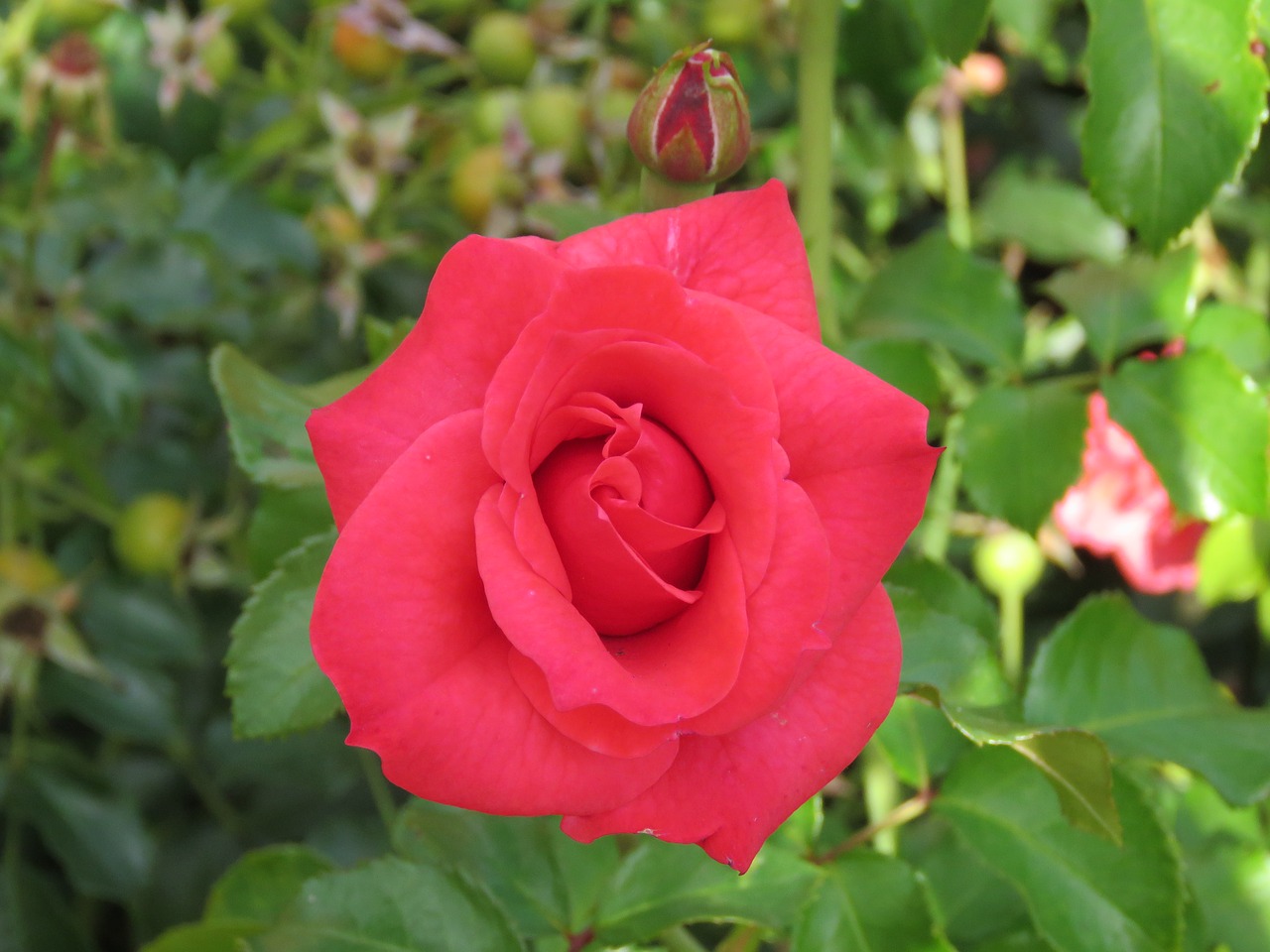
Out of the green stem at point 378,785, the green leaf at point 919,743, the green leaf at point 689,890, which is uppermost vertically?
the green leaf at point 919,743

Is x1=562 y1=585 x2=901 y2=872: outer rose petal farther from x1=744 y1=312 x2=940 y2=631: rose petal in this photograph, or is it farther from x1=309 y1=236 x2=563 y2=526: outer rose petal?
x1=309 y1=236 x2=563 y2=526: outer rose petal

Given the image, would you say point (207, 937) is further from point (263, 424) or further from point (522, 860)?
point (263, 424)

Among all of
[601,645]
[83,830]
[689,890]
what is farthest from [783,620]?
[83,830]

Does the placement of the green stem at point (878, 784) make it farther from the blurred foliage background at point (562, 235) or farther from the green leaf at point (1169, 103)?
the green leaf at point (1169, 103)

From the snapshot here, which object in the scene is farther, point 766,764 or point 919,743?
point 919,743

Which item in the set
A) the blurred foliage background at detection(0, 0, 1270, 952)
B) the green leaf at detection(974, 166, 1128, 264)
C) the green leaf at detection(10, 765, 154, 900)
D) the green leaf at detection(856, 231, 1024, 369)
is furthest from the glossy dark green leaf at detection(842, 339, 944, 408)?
the green leaf at detection(10, 765, 154, 900)

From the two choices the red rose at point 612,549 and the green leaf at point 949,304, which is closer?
the red rose at point 612,549

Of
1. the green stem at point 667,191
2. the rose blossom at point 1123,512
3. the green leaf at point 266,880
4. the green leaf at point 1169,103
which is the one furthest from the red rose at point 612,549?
the rose blossom at point 1123,512
